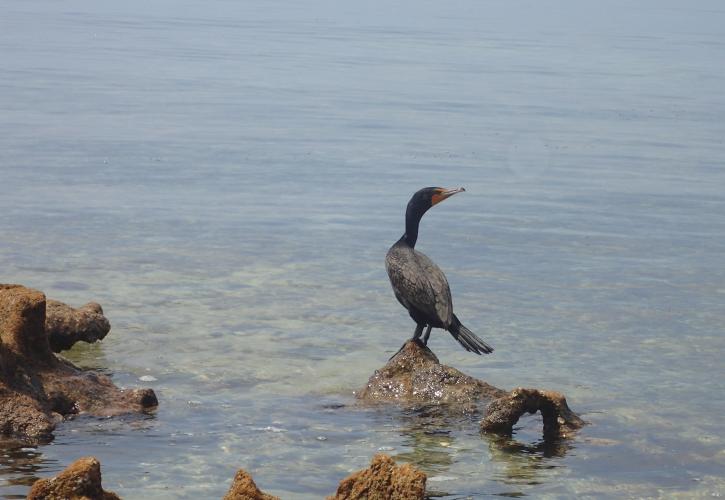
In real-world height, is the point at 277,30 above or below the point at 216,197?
above

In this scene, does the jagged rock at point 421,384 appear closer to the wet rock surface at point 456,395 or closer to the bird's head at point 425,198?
the wet rock surface at point 456,395

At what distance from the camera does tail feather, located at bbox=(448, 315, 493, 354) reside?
9750 mm

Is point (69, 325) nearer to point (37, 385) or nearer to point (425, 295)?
point (37, 385)

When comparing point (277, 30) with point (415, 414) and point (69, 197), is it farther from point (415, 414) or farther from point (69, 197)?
point (415, 414)

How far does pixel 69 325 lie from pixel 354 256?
569 centimetres

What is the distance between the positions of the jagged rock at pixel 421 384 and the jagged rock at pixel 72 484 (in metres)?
3.75

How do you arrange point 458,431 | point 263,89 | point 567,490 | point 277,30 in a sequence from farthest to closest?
point 277,30, point 263,89, point 458,431, point 567,490

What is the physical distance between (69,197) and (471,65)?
2437 centimetres

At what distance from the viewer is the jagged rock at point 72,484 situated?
5680mm

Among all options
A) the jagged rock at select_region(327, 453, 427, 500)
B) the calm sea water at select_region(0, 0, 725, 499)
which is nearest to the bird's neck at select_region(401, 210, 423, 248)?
the calm sea water at select_region(0, 0, 725, 499)

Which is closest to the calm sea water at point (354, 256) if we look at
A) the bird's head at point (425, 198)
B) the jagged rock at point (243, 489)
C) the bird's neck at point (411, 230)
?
the bird's neck at point (411, 230)

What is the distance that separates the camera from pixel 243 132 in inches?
1004

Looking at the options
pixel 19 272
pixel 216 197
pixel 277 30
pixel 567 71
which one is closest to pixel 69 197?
pixel 216 197

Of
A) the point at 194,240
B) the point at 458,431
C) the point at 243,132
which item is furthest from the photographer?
the point at 243,132
